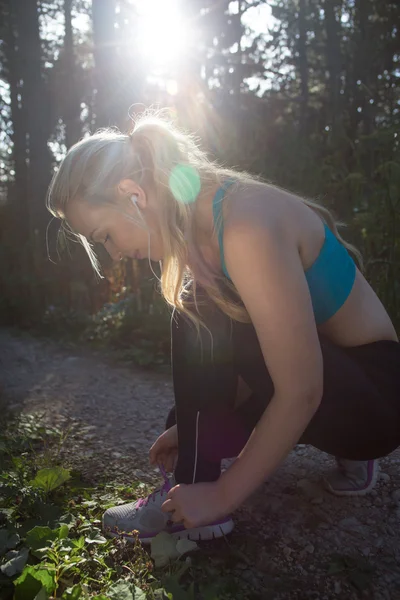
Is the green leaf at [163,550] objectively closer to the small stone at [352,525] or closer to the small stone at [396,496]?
the small stone at [352,525]

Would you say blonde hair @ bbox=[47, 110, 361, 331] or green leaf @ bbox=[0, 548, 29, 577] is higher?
blonde hair @ bbox=[47, 110, 361, 331]

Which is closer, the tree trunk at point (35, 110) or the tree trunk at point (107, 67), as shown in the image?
the tree trunk at point (107, 67)

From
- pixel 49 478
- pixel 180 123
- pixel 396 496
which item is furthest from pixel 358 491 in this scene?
pixel 180 123

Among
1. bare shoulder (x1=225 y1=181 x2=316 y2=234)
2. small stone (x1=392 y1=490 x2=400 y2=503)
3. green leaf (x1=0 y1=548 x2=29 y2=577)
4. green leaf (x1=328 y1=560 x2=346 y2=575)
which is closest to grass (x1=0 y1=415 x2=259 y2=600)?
Result: green leaf (x1=0 y1=548 x2=29 y2=577)

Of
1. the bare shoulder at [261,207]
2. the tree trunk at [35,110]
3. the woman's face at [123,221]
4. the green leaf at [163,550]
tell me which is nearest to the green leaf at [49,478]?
the green leaf at [163,550]

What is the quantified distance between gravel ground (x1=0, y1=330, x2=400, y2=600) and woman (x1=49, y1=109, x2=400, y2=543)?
6.8 inches

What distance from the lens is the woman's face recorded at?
1.41 meters

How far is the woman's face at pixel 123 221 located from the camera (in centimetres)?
141

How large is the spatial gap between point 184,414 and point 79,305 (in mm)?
4486

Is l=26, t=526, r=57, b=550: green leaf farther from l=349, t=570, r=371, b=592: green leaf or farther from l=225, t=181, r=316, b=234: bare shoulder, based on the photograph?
l=225, t=181, r=316, b=234: bare shoulder

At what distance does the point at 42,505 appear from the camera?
60.2 inches

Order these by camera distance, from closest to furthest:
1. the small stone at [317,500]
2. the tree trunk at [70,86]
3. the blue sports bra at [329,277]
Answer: the blue sports bra at [329,277] → the small stone at [317,500] → the tree trunk at [70,86]

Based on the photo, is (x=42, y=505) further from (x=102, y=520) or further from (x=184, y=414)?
(x=184, y=414)

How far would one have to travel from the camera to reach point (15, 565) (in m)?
1.21
